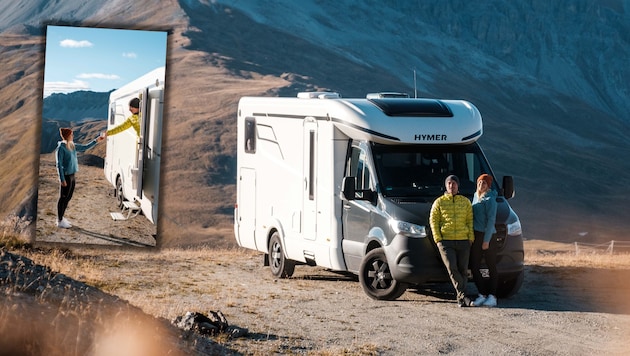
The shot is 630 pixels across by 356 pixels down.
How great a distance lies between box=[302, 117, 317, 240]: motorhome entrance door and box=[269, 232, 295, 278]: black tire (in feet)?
3.27

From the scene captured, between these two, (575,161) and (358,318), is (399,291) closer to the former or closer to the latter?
(358,318)

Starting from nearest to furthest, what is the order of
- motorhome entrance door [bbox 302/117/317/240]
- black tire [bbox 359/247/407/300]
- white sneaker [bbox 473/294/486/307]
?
1. white sneaker [bbox 473/294/486/307]
2. black tire [bbox 359/247/407/300]
3. motorhome entrance door [bbox 302/117/317/240]

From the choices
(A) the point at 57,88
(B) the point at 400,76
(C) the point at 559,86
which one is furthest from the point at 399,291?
(C) the point at 559,86

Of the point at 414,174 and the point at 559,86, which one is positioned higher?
the point at 559,86

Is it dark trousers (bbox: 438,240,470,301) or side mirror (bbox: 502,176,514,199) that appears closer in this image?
dark trousers (bbox: 438,240,470,301)

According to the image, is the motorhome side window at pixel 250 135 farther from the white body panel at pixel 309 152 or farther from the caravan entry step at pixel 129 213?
the caravan entry step at pixel 129 213

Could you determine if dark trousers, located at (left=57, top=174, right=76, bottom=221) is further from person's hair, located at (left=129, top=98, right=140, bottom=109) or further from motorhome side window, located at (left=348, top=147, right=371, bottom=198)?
motorhome side window, located at (left=348, top=147, right=371, bottom=198)

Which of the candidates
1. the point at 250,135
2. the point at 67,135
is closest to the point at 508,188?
the point at 250,135

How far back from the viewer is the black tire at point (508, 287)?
49.7 feet

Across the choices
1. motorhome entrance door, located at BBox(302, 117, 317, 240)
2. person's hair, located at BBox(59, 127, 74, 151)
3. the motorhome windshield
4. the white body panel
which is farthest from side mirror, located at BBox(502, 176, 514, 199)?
person's hair, located at BBox(59, 127, 74, 151)

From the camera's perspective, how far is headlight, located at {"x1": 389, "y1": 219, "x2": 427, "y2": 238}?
46.8ft

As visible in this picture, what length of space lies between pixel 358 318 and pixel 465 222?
224 centimetres

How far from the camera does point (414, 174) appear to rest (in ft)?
49.8

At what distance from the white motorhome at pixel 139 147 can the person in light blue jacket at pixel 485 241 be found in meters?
5.40
